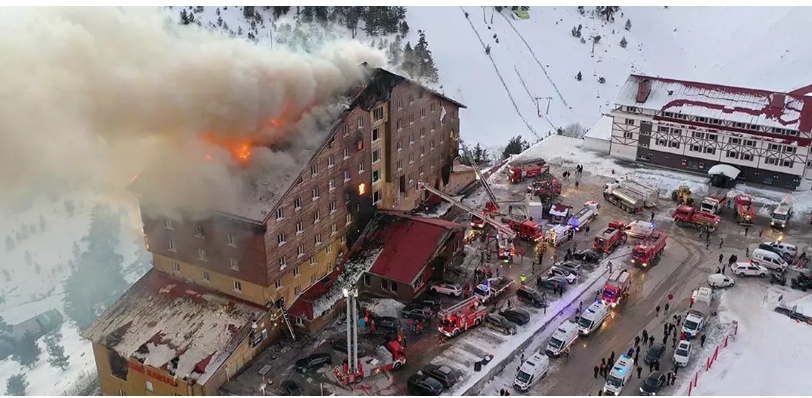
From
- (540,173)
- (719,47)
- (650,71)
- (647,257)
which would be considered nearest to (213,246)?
(647,257)

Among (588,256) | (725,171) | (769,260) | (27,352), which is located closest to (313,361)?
(588,256)

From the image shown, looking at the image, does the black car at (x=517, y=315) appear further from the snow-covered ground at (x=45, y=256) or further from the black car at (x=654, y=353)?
the snow-covered ground at (x=45, y=256)

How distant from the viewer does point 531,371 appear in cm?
3841

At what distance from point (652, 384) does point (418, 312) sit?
46.2 ft

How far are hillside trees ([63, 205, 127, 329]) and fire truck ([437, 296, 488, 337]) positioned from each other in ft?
166

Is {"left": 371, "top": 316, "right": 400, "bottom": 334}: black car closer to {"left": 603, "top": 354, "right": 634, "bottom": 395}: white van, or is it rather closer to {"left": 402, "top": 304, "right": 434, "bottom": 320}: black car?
{"left": 402, "top": 304, "right": 434, "bottom": 320}: black car

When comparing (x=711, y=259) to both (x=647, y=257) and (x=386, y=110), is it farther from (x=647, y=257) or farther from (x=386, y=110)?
(x=386, y=110)

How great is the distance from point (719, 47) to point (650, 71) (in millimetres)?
19331

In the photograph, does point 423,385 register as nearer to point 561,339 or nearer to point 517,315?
point 561,339

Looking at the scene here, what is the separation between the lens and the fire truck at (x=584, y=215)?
5644cm

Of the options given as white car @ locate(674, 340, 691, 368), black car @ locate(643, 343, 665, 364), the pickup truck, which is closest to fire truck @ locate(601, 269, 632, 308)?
black car @ locate(643, 343, 665, 364)

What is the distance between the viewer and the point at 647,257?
51.2m

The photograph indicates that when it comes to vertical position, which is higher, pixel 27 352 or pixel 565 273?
pixel 565 273

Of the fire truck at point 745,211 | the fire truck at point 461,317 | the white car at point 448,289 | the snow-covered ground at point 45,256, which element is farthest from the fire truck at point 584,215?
the snow-covered ground at point 45,256
